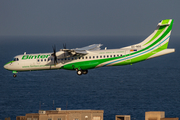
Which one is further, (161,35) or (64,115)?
(64,115)

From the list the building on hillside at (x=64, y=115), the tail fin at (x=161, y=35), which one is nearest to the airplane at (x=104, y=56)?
the tail fin at (x=161, y=35)

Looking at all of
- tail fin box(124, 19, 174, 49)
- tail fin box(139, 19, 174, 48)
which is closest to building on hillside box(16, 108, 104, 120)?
tail fin box(124, 19, 174, 49)

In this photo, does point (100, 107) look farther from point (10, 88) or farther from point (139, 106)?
point (10, 88)

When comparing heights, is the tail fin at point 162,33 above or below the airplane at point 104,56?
above

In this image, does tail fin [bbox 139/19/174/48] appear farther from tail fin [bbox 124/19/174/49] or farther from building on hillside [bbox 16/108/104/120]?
building on hillside [bbox 16/108/104/120]

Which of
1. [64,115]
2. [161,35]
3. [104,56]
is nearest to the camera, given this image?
[104,56]

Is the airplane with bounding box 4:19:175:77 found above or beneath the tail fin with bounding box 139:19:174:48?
beneath

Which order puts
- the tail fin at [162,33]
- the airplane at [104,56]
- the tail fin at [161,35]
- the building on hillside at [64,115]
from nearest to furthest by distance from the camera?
1. the airplane at [104,56]
2. the tail fin at [161,35]
3. the tail fin at [162,33]
4. the building on hillside at [64,115]

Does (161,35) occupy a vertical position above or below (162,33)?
below

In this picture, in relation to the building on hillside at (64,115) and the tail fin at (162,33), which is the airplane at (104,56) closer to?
the tail fin at (162,33)

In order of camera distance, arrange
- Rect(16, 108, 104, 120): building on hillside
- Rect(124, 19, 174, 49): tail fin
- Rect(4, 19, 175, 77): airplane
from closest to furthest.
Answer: Rect(4, 19, 175, 77): airplane < Rect(124, 19, 174, 49): tail fin < Rect(16, 108, 104, 120): building on hillside

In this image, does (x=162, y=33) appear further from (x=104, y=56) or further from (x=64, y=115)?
(x=64, y=115)

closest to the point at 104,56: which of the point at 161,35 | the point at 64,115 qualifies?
the point at 161,35

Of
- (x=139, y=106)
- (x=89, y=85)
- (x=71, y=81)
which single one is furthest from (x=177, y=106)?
(x=71, y=81)
